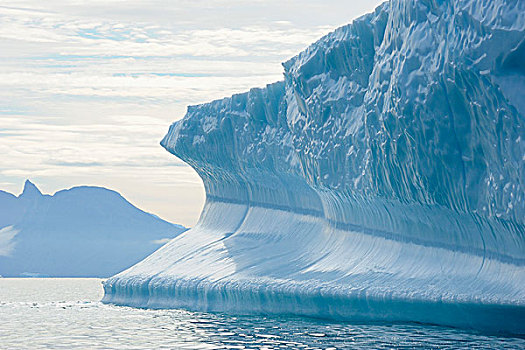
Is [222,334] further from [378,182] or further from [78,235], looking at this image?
[78,235]

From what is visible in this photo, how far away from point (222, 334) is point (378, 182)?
5.05 m

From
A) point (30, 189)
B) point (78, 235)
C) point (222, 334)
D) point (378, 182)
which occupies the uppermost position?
point (30, 189)

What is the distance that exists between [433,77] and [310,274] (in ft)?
24.6

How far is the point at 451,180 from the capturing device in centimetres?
1866

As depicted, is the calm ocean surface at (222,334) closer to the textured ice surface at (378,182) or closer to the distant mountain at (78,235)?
the textured ice surface at (378,182)

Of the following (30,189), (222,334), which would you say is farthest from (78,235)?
(222,334)

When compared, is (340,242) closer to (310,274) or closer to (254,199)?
(310,274)

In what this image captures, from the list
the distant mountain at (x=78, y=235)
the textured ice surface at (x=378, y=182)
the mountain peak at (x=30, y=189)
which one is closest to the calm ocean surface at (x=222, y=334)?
the textured ice surface at (x=378, y=182)

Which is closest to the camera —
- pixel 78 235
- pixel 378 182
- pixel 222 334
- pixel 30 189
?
pixel 222 334

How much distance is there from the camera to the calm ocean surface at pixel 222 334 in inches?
690

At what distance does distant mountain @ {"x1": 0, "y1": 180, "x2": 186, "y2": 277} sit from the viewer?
488ft

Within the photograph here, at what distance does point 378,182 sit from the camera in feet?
69.8

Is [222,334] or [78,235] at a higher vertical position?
[78,235]

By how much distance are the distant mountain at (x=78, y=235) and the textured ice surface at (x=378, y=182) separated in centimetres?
11009
